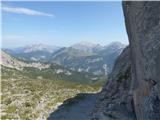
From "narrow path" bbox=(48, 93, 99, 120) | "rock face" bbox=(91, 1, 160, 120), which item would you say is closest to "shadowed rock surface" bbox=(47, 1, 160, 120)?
"rock face" bbox=(91, 1, 160, 120)

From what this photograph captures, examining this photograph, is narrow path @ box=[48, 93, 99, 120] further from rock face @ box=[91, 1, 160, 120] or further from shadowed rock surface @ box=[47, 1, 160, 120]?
rock face @ box=[91, 1, 160, 120]

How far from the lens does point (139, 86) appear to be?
28.9 meters

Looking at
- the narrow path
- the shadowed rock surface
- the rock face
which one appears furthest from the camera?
the narrow path

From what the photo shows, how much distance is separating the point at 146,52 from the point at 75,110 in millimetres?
56334

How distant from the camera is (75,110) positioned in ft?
261

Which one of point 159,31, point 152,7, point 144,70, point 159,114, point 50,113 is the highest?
point 152,7

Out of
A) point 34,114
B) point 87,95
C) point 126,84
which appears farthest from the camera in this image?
point 87,95

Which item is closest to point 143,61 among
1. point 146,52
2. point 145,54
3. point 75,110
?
point 145,54

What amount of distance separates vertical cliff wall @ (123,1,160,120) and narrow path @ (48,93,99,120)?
139 ft

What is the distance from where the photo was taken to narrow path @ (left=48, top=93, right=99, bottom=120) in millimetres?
72931

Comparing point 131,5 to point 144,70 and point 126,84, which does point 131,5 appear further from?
point 126,84

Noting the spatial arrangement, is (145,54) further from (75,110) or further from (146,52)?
(75,110)

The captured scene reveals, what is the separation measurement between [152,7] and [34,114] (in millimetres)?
60753

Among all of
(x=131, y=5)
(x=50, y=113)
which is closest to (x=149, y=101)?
(x=131, y=5)
